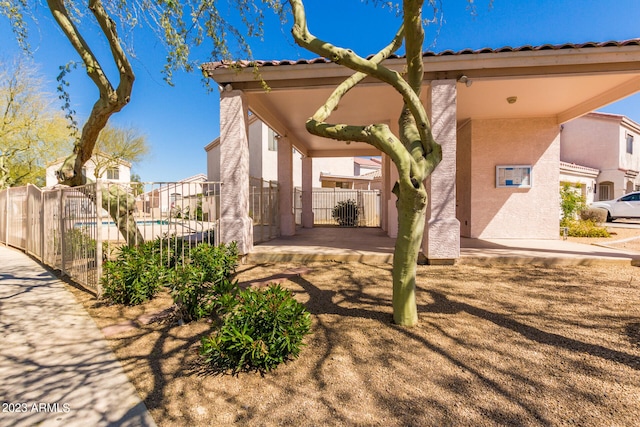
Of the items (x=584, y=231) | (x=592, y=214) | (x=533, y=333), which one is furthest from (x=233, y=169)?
(x=592, y=214)

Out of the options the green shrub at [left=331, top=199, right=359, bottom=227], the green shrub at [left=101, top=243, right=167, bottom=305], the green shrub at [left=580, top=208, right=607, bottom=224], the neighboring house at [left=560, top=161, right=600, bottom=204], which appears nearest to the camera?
the green shrub at [left=101, top=243, right=167, bottom=305]

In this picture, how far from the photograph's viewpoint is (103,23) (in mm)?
4848

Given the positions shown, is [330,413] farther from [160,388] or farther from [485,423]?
[160,388]

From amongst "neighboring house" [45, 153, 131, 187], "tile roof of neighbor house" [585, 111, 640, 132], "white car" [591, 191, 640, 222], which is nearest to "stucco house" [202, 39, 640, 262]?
"white car" [591, 191, 640, 222]

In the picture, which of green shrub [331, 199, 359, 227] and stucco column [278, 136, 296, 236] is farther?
green shrub [331, 199, 359, 227]

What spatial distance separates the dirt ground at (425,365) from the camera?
213 centimetres

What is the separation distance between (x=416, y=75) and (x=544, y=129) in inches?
306

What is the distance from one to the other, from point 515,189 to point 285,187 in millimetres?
7198

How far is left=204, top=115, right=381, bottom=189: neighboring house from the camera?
767 inches

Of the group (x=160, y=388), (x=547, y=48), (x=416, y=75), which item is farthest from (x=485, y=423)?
(x=547, y=48)

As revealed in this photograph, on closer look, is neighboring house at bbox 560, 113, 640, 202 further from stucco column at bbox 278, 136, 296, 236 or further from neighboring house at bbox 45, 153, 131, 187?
neighboring house at bbox 45, 153, 131, 187

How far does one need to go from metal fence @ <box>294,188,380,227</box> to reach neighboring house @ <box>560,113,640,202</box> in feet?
47.5

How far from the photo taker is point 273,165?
66.2 feet

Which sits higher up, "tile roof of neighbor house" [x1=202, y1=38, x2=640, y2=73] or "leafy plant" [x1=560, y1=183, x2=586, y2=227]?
"tile roof of neighbor house" [x1=202, y1=38, x2=640, y2=73]
